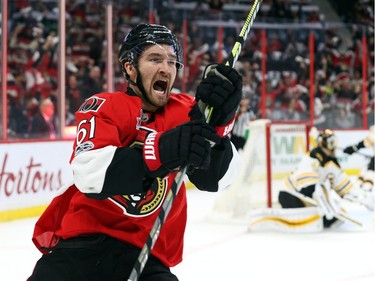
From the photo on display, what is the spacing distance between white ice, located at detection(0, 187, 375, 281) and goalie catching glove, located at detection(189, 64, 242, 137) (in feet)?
6.92

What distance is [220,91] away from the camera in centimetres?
188

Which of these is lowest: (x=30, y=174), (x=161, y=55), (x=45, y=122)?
(x=30, y=174)

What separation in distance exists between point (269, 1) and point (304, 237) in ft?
29.0

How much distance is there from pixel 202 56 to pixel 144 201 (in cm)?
658

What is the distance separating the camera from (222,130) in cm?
200

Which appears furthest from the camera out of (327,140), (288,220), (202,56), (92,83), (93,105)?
(202,56)

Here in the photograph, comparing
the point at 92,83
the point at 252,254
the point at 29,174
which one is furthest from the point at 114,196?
the point at 92,83

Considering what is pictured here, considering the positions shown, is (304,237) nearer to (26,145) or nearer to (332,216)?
(332,216)

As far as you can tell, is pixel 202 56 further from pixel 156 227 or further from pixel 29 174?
pixel 156 227

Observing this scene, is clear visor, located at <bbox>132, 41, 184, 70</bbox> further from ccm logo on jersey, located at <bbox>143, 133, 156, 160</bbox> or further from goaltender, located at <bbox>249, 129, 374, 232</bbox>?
goaltender, located at <bbox>249, 129, 374, 232</bbox>

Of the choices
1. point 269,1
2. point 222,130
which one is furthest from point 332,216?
point 269,1

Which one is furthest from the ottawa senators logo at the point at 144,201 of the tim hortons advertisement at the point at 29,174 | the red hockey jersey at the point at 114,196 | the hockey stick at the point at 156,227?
the tim hortons advertisement at the point at 29,174

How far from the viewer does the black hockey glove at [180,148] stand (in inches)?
70.7

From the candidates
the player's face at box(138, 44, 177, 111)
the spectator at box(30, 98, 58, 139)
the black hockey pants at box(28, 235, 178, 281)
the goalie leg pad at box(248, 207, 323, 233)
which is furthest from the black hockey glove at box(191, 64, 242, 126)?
the spectator at box(30, 98, 58, 139)
